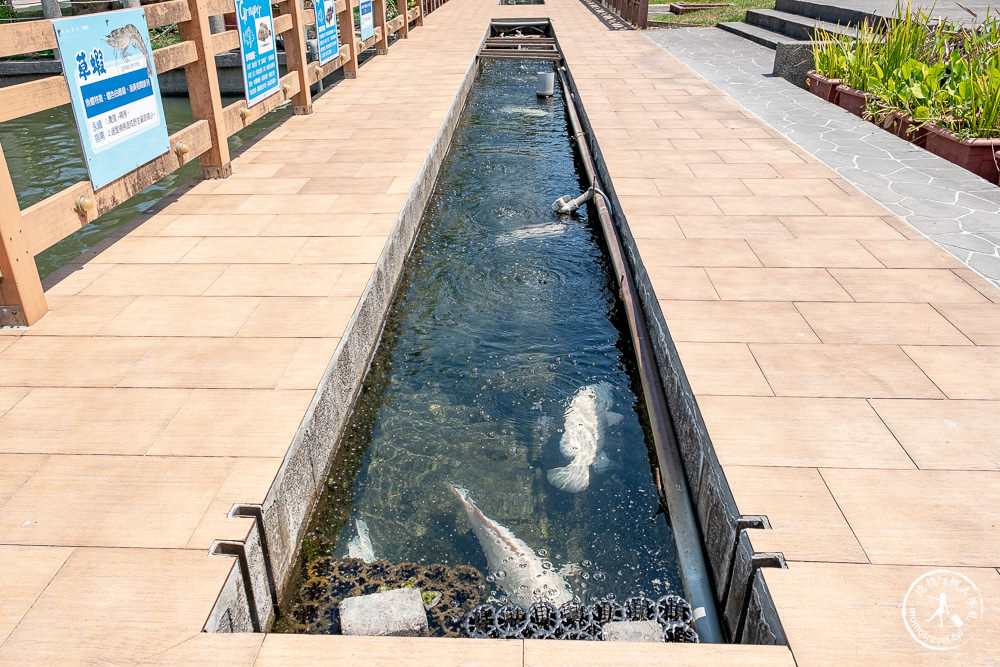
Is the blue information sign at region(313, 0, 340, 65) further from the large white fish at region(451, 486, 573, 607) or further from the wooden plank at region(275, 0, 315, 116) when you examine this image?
the large white fish at region(451, 486, 573, 607)

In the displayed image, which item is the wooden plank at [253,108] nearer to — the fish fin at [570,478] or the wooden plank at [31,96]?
the wooden plank at [31,96]

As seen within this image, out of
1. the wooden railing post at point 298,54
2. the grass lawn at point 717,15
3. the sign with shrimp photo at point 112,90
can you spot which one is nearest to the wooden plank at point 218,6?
the sign with shrimp photo at point 112,90

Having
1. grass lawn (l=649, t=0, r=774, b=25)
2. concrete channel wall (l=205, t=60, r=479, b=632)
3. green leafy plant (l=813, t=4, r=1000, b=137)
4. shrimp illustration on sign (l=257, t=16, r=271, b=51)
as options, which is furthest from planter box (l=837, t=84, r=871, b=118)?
grass lawn (l=649, t=0, r=774, b=25)

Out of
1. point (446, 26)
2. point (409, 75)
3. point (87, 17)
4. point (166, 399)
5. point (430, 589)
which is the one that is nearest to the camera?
point (430, 589)

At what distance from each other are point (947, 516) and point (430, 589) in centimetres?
224

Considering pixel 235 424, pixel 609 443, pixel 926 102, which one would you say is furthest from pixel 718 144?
pixel 235 424

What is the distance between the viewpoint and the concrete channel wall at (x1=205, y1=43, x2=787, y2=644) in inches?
109

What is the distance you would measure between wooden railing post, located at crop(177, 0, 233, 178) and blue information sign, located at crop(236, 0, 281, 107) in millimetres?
813

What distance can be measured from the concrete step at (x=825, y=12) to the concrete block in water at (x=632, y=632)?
13.9m

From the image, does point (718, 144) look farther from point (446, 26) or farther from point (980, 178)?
point (446, 26)

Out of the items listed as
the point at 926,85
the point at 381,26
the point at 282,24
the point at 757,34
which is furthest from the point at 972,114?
the point at 381,26

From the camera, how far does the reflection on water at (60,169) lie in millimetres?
8146

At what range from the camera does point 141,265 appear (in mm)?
5430

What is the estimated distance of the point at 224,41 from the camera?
24.9 ft
